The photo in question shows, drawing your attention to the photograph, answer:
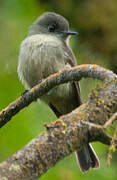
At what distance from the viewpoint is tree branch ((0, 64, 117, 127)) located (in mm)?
3055

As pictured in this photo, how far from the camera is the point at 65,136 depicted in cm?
254

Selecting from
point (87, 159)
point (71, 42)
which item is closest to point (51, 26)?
point (71, 42)

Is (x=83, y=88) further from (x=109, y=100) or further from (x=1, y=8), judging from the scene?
(x=109, y=100)

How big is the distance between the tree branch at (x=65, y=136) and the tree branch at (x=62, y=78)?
12 mm

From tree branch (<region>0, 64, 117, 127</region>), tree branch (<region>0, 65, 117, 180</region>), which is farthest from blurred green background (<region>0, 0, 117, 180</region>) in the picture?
tree branch (<region>0, 65, 117, 180</region>)

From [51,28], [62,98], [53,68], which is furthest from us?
[51,28]

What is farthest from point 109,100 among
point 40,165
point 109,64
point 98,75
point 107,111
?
point 109,64

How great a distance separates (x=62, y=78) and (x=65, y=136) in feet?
2.88

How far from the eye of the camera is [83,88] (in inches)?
216

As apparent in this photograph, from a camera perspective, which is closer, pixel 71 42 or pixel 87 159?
pixel 87 159

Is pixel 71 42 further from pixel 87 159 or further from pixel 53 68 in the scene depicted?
pixel 87 159

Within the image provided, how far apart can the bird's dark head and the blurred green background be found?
0.14m

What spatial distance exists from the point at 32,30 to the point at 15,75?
0.78 m

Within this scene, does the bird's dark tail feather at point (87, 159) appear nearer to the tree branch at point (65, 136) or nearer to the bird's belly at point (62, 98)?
the bird's belly at point (62, 98)
